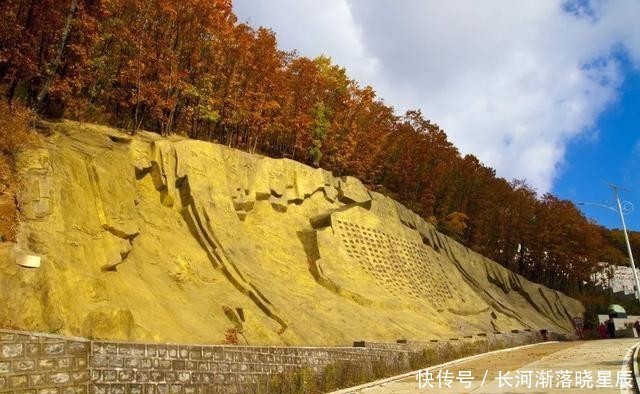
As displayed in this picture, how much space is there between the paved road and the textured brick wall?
2167 millimetres

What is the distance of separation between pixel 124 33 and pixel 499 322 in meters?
25.0

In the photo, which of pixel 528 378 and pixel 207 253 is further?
pixel 207 253

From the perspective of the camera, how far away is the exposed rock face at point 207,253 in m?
10.9

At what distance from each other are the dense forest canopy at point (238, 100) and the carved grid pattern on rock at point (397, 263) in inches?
298

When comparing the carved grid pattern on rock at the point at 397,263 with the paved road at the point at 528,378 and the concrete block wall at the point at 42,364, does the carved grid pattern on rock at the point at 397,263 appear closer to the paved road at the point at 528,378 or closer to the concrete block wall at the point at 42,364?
the paved road at the point at 528,378

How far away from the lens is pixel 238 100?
85.7ft

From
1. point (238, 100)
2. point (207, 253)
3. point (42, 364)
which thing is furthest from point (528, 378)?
point (238, 100)

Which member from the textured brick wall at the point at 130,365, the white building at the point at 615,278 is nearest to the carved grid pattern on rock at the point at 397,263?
the textured brick wall at the point at 130,365

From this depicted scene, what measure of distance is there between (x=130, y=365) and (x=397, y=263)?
19950 mm

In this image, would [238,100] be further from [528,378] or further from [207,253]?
[528,378]

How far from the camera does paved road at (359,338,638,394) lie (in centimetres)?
979

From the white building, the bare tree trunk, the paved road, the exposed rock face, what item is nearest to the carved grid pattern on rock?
the exposed rock face

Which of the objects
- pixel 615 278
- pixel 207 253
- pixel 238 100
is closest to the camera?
pixel 207 253

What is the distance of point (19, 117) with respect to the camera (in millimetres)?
12484
